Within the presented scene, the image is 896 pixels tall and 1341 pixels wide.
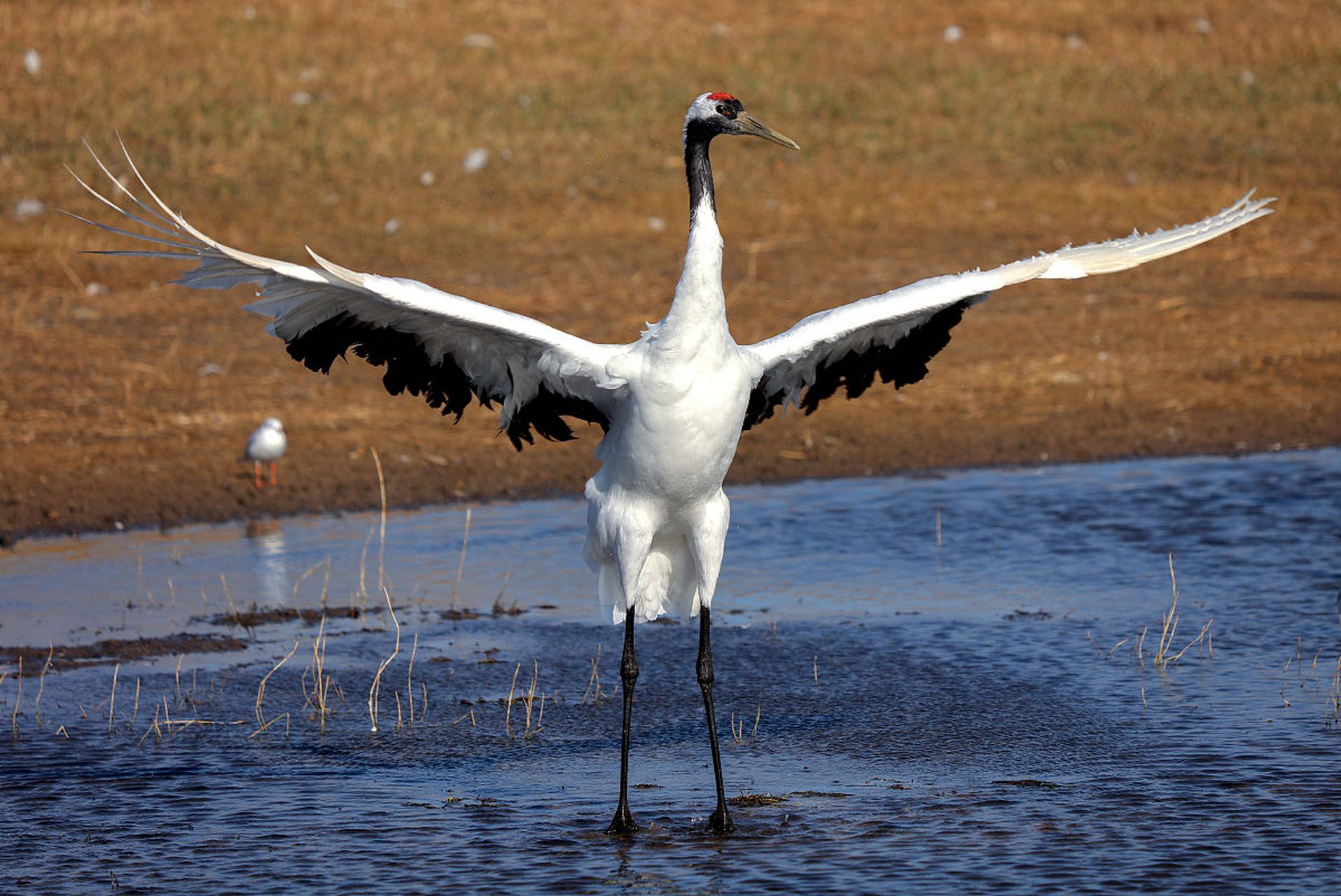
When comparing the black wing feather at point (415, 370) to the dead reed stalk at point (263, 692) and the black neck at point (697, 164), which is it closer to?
the black neck at point (697, 164)

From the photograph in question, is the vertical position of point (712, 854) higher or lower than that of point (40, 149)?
lower

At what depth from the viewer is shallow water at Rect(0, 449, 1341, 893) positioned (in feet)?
17.6

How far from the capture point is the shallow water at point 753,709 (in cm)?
537

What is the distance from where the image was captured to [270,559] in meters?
9.11

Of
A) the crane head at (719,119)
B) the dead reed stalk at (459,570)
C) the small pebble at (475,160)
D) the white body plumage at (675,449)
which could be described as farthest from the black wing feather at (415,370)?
the small pebble at (475,160)

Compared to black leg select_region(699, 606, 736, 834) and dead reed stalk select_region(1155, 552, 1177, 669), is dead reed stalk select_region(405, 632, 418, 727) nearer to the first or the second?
black leg select_region(699, 606, 736, 834)

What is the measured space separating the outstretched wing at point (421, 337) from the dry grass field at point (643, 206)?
4.12 metres

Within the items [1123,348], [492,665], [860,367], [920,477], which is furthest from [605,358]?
[1123,348]

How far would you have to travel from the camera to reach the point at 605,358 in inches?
230

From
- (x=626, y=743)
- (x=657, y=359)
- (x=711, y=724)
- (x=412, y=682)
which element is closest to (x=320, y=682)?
(x=412, y=682)

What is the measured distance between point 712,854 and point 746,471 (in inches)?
213

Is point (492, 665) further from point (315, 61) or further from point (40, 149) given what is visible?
point (315, 61)

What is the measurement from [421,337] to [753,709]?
2005mm

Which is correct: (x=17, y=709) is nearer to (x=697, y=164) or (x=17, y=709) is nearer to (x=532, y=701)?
(x=532, y=701)
